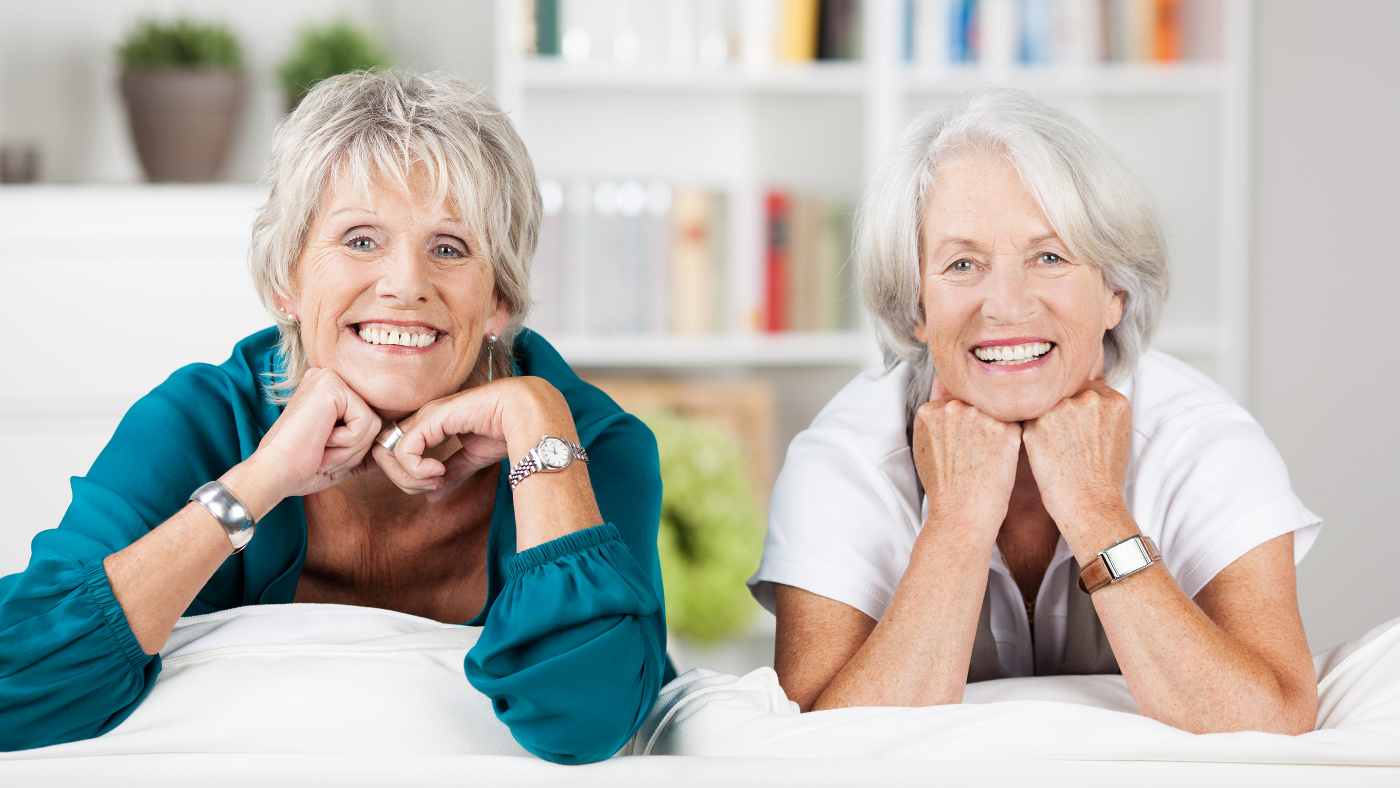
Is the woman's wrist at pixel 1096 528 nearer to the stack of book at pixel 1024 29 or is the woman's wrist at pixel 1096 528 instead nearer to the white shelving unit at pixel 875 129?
the white shelving unit at pixel 875 129

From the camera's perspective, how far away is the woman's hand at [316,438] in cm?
108

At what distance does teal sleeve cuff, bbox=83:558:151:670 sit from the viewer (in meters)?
0.97

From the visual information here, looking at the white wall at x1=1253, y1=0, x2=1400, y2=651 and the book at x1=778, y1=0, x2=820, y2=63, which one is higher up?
the book at x1=778, y1=0, x2=820, y2=63

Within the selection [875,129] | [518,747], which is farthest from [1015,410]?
[875,129]

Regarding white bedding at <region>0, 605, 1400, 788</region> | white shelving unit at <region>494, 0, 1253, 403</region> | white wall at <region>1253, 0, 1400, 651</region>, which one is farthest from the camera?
white shelving unit at <region>494, 0, 1253, 403</region>

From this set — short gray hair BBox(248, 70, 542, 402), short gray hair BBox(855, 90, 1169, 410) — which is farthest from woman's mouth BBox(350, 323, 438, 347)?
short gray hair BBox(855, 90, 1169, 410)

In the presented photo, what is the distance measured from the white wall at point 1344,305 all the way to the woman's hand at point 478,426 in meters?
1.73

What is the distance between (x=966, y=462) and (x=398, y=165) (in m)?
0.62

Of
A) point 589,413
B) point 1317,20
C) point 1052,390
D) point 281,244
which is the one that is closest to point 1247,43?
point 1317,20

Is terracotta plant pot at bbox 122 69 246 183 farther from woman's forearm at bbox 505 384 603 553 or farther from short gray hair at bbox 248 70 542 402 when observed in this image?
woman's forearm at bbox 505 384 603 553

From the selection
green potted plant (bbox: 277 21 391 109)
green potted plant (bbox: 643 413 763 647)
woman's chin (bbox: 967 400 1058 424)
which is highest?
green potted plant (bbox: 277 21 391 109)

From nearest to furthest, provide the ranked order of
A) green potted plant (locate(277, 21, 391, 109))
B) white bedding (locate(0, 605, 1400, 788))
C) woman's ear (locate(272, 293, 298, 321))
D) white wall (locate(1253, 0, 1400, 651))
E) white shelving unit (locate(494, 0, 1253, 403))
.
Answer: white bedding (locate(0, 605, 1400, 788)) < woman's ear (locate(272, 293, 298, 321)) < white wall (locate(1253, 0, 1400, 651)) < green potted plant (locate(277, 21, 391, 109)) < white shelving unit (locate(494, 0, 1253, 403))

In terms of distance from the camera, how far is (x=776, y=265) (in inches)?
109

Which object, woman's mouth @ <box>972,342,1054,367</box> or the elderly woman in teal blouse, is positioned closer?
the elderly woman in teal blouse
